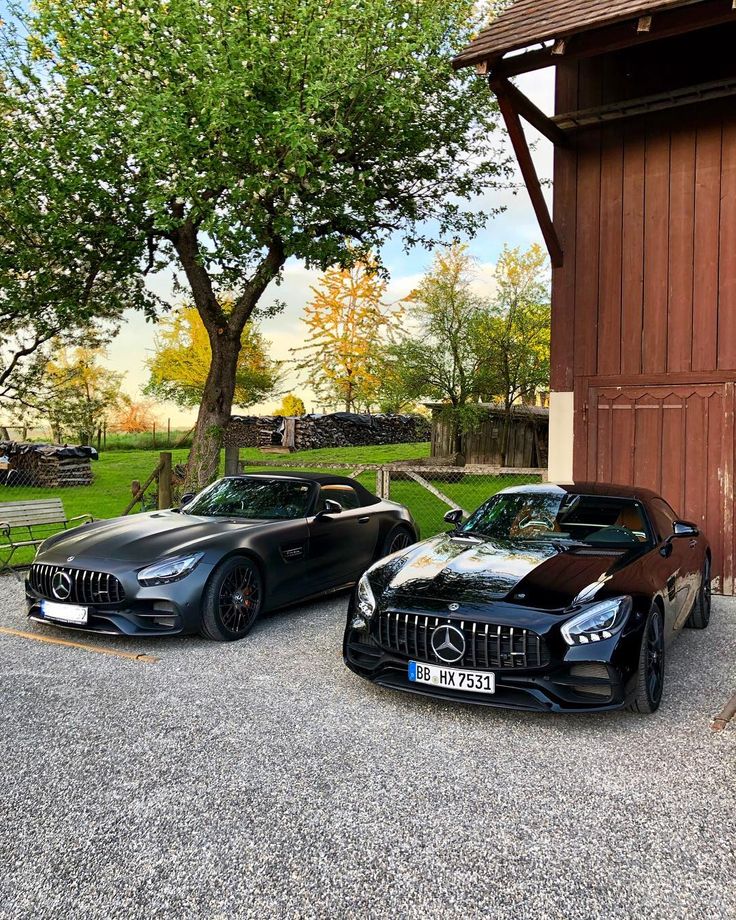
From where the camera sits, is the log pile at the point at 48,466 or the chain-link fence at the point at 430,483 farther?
the log pile at the point at 48,466

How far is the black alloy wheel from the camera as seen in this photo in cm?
778

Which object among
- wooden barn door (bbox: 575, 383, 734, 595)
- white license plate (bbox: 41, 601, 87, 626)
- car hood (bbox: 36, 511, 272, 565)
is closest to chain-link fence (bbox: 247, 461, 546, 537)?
wooden barn door (bbox: 575, 383, 734, 595)

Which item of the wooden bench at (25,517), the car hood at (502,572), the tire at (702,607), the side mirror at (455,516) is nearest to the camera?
the car hood at (502,572)

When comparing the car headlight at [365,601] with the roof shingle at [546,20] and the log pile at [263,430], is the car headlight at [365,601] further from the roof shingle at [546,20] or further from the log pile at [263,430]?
the log pile at [263,430]

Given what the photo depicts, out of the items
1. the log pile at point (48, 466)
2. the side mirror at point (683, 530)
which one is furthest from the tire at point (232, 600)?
the log pile at point (48, 466)

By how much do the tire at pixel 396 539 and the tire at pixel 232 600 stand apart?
6.27 ft

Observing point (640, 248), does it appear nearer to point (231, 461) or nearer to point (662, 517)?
point (662, 517)

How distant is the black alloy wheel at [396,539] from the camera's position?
7.78 metres

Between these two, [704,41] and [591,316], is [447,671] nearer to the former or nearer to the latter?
[591,316]

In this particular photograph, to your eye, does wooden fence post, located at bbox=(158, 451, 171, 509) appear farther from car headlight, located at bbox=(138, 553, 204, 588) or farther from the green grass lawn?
car headlight, located at bbox=(138, 553, 204, 588)

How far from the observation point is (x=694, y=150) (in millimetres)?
8492

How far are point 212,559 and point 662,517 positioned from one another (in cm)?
357

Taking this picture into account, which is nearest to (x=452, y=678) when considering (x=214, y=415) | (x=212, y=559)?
(x=212, y=559)

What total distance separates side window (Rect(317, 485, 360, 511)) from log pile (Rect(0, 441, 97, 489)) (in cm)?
1434
